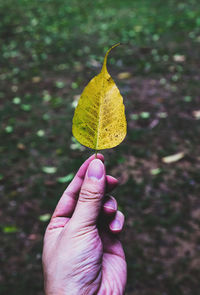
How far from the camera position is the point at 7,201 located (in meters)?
2.56

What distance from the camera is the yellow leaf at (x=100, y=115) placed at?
945 mm

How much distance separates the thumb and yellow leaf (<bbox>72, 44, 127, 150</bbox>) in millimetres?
239

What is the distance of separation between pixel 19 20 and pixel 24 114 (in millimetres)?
4481

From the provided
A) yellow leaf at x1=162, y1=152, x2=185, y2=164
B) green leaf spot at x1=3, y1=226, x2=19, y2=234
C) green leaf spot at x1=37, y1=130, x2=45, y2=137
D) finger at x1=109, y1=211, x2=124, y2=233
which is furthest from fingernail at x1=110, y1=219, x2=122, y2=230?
green leaf spot at x1=37, y1=130, x2=45, y2=137

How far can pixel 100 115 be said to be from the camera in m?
0.99

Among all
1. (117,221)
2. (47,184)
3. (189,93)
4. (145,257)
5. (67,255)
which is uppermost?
(67,255)

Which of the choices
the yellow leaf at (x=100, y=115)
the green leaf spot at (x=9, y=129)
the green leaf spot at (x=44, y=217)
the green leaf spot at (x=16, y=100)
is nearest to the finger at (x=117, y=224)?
the yellow leaf at (x=100, y=115)

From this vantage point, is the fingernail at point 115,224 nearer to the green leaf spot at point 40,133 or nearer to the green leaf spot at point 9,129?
the green leaf spot at point 40,133

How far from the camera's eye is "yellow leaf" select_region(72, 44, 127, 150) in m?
0.94

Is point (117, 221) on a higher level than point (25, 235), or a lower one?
higher

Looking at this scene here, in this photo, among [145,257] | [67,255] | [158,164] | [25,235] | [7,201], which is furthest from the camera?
[158,164]

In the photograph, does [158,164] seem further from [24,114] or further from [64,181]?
[24,114]

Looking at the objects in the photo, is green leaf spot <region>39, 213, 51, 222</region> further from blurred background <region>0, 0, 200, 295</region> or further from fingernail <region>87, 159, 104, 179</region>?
fingernail <region>87, 159, 104, 179</region>

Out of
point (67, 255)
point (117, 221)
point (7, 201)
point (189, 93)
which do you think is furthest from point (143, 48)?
point (67, 255)
